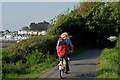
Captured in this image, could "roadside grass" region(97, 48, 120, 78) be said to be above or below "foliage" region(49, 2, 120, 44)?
below

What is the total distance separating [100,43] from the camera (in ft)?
112

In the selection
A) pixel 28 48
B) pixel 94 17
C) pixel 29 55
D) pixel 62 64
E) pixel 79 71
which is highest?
pixel 94 17

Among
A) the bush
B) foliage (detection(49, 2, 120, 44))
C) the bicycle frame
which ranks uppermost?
foliage (detection(49, 2, 120, 44))

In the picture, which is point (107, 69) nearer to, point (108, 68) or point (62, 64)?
point (108, 68)

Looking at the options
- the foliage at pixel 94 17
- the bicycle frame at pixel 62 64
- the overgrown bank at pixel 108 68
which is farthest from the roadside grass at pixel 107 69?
the foliage at pixel 94 17

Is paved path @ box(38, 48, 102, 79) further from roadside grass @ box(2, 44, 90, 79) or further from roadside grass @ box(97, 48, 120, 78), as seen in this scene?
roadside grass @ box(2, 44, 90, 79)

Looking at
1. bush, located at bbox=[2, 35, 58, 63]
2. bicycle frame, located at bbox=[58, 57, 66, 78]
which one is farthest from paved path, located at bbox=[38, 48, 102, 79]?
bush, located at bbox=[2, 35, 58, 63]

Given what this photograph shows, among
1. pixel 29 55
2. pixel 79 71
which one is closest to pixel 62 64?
pixel 79 71

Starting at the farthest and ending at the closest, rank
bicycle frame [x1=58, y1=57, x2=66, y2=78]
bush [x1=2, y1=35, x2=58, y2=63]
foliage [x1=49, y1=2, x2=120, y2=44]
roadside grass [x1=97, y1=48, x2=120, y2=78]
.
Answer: foliage [x1=49, y1=2, x2=120, y2=44], bush [x1=2, y1=35, x2=58, y2=63], bicycle frame [x1=58, y1=57, x2=66, y2=78], roadside grass [x1=97, y1=48, x2=120, y2=78]

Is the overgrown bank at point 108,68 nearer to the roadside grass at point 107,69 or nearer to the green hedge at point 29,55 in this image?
the roadside grass at point 107,69

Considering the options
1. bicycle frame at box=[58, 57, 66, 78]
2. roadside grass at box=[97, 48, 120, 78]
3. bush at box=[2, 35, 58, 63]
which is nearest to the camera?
roadside grass at box=[97, 48, 120, 78]

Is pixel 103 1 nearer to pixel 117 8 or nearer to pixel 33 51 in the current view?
pixel 117 8

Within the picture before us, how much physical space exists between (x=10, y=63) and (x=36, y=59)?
5.95 ft

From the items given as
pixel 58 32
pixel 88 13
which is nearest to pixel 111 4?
pixel 88 13
